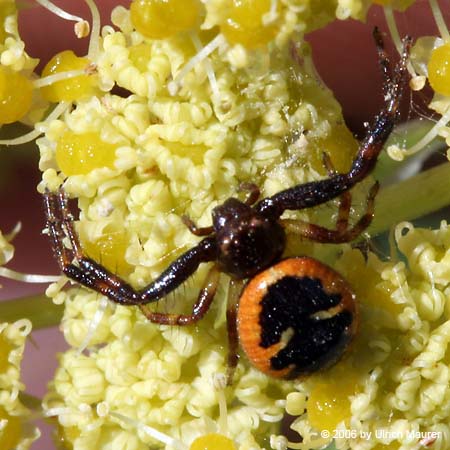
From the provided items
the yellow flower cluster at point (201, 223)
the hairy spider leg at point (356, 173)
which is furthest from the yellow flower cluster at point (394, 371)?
the hairy spider leg at point (356, 173)

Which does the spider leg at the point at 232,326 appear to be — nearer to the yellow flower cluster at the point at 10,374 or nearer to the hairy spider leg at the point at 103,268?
the hairy spider leg at the point at 103,268

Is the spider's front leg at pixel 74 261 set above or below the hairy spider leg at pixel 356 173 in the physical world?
below

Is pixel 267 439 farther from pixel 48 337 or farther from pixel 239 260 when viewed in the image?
pixel 48 337

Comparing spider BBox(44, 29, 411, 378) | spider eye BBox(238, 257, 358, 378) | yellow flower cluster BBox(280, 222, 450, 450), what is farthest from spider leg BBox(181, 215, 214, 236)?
yellow flower cluster BBox(280, 222, 450, 450)

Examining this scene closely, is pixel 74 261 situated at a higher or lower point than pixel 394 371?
higher

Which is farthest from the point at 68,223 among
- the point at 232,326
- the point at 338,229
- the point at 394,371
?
the point at 394,371

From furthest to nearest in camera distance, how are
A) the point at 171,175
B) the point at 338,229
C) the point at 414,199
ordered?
the point at 414,199, the point at 338,229, the point at 171,175

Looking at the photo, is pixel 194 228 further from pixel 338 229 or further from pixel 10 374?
pixel 10 374
